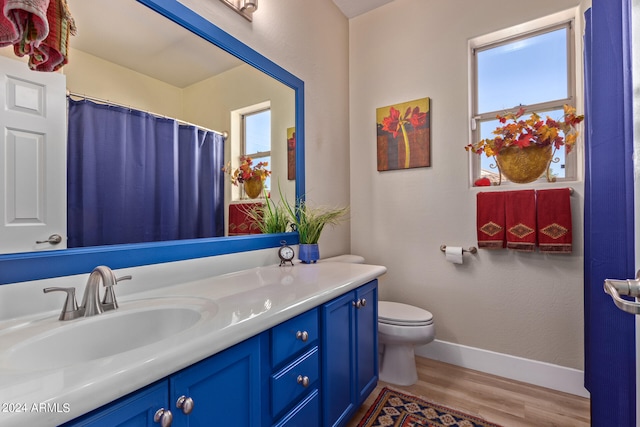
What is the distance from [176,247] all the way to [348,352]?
92cm

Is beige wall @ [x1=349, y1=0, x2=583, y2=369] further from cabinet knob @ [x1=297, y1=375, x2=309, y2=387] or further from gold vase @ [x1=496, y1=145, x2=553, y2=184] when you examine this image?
cabinet knob @ [x1=297, y1=375, x2=309, y2=387]

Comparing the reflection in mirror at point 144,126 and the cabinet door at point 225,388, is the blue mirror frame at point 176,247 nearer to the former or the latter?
the reflection in mirror at point 144,126

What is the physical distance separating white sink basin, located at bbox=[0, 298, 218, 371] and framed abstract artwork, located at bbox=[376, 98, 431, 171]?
74.3 inches

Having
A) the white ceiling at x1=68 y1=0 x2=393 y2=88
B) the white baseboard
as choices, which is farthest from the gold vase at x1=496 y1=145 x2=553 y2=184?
the white ceiling at x1=68 y1=0 x2=393 y2=88

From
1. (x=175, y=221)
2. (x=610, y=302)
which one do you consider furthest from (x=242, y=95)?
(x=610, y=302)

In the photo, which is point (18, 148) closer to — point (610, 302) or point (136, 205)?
point (136, 205)

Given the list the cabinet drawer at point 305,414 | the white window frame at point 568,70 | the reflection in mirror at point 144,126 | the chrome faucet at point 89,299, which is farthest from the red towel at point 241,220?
the white window frame at point 568,70

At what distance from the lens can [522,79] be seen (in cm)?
212

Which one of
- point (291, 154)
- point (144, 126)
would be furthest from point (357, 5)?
point (144, 126)

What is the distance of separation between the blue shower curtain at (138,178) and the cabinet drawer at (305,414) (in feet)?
2.74

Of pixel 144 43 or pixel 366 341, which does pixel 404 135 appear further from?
pixel 144 43

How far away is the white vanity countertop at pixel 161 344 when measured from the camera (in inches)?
19.1

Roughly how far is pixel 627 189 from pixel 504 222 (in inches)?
53.2

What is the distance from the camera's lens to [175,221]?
4.38ft
